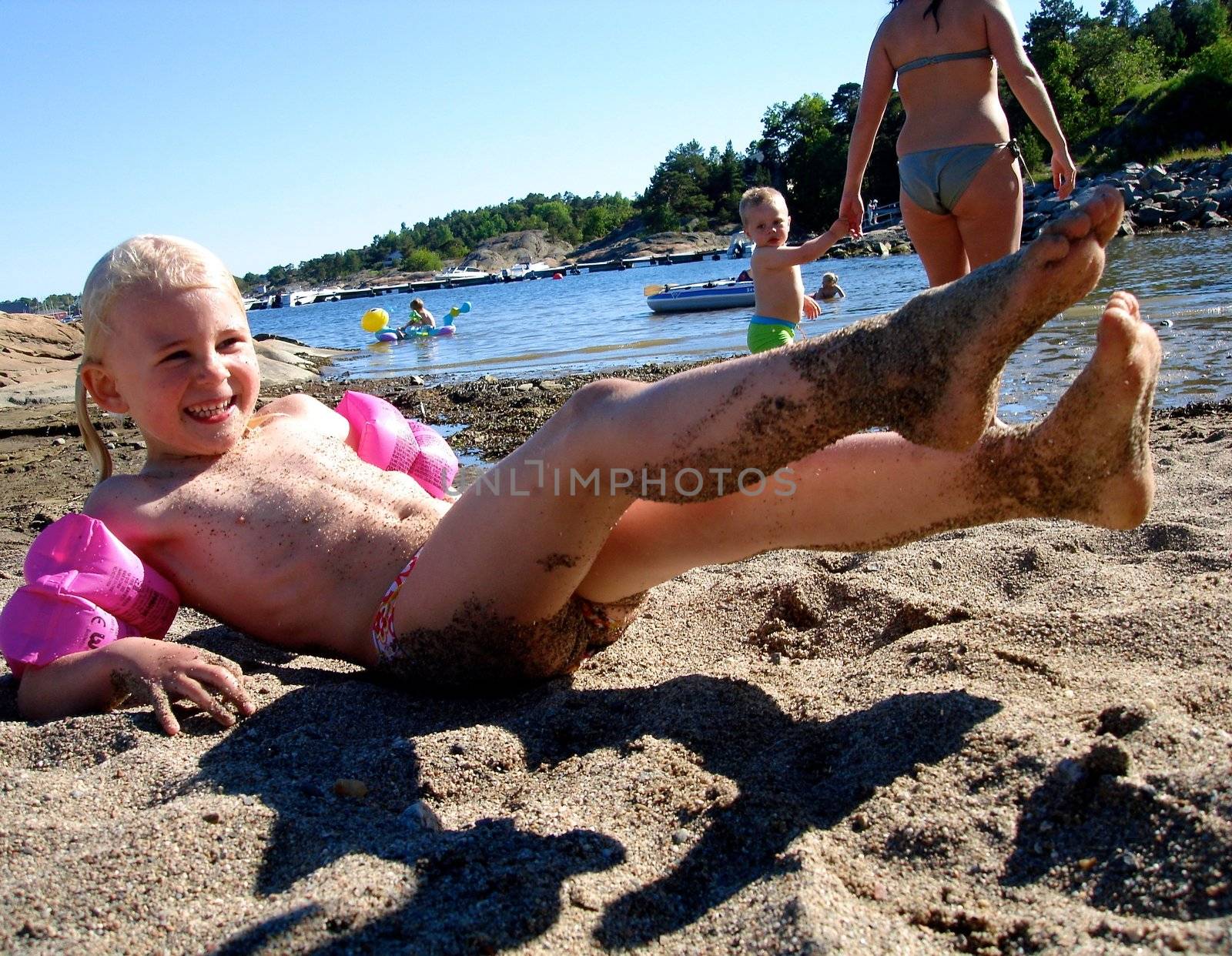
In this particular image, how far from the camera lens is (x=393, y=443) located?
313 cm

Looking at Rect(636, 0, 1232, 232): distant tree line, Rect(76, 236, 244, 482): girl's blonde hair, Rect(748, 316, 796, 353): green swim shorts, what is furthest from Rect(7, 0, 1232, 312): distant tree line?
Rect(76, 236, 244, 482): girl's blonde hair

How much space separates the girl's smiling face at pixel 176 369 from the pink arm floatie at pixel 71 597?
12.2 inches

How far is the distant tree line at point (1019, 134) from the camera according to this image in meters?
36.6

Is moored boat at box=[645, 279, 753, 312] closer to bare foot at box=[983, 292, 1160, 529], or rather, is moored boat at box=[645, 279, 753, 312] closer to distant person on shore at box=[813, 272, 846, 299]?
distant person on shore at box=[813, 272, 846, 299]

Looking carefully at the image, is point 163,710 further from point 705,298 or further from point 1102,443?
point 705,298

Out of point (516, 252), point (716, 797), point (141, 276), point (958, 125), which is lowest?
point (716, 797)

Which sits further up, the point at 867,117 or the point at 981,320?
the point at 867,117

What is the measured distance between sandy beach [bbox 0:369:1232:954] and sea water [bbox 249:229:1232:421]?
3.44 metres

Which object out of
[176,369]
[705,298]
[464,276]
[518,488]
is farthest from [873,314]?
[464,276]

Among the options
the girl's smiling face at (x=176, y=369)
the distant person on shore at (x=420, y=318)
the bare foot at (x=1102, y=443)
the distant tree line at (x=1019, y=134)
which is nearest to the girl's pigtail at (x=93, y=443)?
the girl's smiling face at (x=176, y=369)

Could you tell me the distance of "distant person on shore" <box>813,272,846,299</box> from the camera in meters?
13.6

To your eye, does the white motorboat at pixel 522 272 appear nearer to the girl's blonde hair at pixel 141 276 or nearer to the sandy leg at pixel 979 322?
the girl's blonde hair at pixel 141 276

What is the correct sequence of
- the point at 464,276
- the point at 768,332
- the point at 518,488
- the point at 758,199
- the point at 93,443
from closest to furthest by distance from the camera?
the point at 518,488
the point at 93,443
the point at 768,332
the point at 758,199
the point at 464,276

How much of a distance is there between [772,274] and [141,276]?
417 cm
